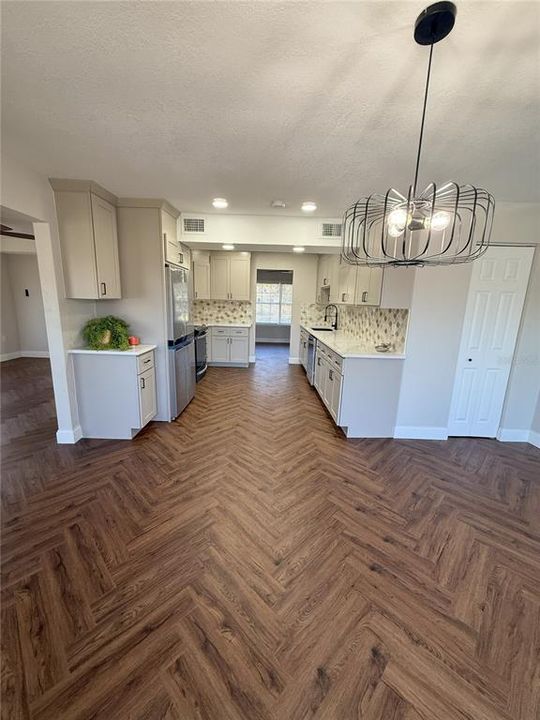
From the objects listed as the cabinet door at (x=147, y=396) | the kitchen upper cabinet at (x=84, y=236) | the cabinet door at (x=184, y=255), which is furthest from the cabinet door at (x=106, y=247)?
the cabinet door at (x=147, y=396)

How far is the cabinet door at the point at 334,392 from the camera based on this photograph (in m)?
3.51

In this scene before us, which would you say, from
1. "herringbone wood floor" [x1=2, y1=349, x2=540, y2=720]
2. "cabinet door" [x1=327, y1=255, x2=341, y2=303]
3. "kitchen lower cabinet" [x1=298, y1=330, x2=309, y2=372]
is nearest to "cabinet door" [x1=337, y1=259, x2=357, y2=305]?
Result: "cabinet door" [x1=327, y1=255, x2=341, y2=303]

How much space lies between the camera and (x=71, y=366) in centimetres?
316

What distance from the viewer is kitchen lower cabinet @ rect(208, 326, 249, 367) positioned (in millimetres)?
6477

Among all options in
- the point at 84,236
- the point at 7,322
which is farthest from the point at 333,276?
the point at 7,322

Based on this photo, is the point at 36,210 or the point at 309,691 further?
the point at 36,210

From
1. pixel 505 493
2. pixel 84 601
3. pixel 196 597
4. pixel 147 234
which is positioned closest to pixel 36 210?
pixel 147 234

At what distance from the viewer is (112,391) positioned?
325 centimetres

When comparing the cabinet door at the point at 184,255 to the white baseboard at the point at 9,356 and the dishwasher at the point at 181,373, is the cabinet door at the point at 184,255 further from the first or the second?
the white baseboard at the point at 9,356

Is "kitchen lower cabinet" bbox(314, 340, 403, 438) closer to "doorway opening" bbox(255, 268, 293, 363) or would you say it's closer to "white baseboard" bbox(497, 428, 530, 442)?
"white baseboard" bbox(497, 428, 530, 442)

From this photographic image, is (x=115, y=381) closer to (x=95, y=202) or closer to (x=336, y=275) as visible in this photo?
(x=95, y=202)

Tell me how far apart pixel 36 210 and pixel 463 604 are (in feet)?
14.2

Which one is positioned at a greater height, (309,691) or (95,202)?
(95,202)

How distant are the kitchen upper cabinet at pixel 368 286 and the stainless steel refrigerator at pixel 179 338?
237cm
